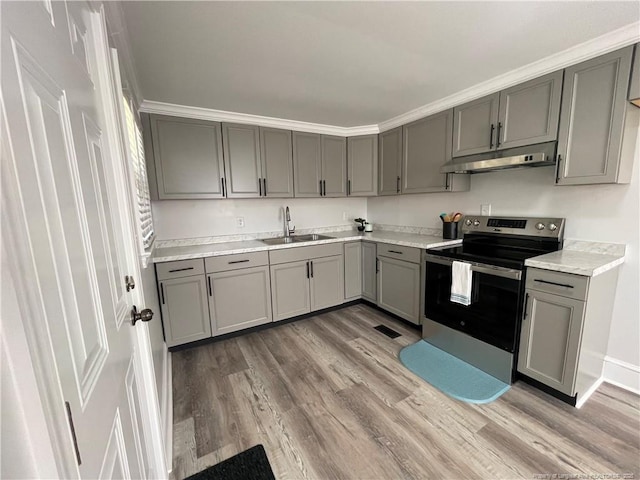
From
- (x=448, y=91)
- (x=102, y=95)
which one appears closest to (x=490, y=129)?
(x=448, y=91)

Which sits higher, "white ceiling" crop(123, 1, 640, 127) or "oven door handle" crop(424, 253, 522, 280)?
"white ceiling" crop(123, 1, 640, 127)

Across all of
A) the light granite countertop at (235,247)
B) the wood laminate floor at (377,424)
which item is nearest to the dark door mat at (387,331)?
the wood laminate floor at (377,424)

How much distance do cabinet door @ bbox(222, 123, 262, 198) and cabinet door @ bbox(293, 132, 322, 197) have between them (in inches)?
17.9

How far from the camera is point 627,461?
142 centimetres

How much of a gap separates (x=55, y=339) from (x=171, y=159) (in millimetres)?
2507

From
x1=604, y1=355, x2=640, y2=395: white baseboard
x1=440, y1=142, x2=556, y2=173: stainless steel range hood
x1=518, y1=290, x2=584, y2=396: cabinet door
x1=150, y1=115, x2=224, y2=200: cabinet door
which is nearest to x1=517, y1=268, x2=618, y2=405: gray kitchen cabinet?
x1=518, y1=290, x2=584, y2=396: cabinet door

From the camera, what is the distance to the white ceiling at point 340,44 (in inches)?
55.0

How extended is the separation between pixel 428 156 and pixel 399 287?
4.55ft

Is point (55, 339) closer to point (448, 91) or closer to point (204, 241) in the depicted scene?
point (204, 241)

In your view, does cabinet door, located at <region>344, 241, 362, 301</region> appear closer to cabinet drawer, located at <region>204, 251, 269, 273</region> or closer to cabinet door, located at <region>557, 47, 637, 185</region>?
cabinet drawer, located at <region>204, 251, 269, 273</region>

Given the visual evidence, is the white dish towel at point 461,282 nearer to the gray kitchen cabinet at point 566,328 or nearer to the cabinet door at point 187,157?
the gray kitchen cabinet at point 566,328

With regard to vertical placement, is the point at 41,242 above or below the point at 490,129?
below

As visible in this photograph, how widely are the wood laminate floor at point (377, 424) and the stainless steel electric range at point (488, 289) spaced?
333 mm

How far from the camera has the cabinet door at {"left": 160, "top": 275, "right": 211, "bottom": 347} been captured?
Answer: 239cm
